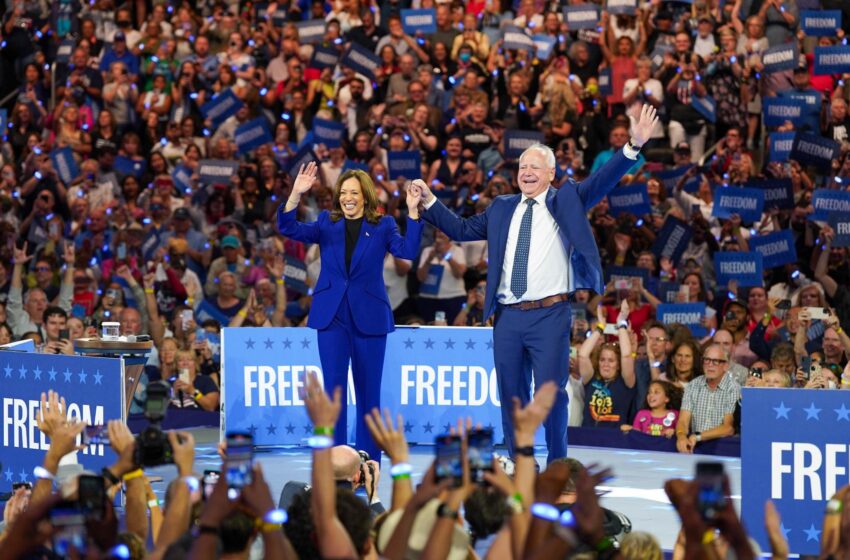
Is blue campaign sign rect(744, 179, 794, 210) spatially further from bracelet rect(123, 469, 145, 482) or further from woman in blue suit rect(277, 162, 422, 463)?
bracelet rect(123, 469, 145, 482)

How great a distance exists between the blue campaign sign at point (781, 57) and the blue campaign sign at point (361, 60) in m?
3.33

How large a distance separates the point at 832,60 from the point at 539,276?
237 inches

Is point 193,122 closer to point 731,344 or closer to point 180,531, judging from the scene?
point 731,344

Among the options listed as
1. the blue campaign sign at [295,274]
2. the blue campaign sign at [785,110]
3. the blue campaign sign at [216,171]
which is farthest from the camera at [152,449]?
the blue campaign sign at [216,171]

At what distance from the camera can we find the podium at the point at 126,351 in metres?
7.94

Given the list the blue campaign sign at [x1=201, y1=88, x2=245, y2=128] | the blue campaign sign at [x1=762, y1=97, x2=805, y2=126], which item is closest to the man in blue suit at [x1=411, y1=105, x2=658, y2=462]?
the blue campaign sign at [x1=762, y1=97, x2=805, y2=126]

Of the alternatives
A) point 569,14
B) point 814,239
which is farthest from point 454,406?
point 569,14

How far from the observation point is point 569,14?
13188 millimetres

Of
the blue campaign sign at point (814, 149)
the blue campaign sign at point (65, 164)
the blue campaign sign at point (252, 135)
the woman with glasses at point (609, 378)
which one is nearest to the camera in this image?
the woman with glasses at point (609, 378)

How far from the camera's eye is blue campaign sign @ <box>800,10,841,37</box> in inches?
480

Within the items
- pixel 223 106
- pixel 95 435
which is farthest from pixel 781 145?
pixel 95 435

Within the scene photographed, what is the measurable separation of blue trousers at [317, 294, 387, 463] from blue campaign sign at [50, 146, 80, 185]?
706cm

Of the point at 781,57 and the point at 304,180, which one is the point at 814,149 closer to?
the point at 781,57

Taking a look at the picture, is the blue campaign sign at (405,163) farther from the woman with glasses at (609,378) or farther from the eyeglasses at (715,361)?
the eyeglasses at (715,361)
